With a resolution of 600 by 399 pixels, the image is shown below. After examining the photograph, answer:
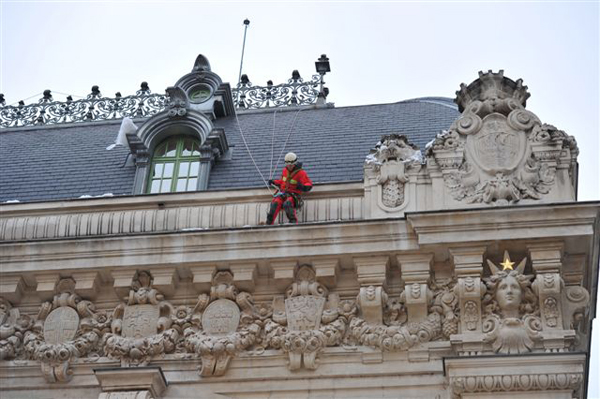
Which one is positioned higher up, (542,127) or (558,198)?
(542,127)

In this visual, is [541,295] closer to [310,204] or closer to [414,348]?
[414,348]

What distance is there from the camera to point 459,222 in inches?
661

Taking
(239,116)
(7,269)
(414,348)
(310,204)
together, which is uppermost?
(239,116)

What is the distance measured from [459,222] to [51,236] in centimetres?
604

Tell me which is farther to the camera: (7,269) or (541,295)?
(7,269)

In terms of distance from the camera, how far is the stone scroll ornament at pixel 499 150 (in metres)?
17.4

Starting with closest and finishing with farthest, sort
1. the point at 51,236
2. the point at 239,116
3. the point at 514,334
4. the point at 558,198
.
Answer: the point at 514,334, the point at 558,198, the point at 51,236, the point at 239,116

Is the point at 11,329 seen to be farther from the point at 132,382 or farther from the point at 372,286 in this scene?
the point at 372,286

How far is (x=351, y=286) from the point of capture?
1723cm

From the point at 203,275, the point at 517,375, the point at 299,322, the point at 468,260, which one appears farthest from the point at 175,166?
the point at 517,375

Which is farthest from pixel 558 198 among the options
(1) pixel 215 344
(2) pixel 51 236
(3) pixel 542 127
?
(2) pixel 51 236

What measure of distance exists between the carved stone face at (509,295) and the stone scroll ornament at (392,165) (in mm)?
1999

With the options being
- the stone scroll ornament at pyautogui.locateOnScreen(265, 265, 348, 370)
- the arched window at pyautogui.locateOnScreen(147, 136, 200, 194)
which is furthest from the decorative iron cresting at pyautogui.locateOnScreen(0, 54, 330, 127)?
the stone scroll ornament at pyautogui.locateOnScreen(265, 265, 348, 370)

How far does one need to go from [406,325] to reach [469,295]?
0.92 meters
